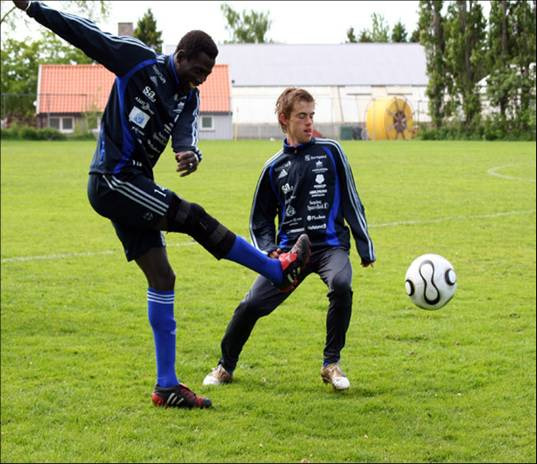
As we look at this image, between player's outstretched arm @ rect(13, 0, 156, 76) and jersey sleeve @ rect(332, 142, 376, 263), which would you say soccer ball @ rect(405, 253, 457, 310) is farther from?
player's outstretched arm @ rect(13, 0, 156, 76)

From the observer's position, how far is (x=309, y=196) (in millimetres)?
4637

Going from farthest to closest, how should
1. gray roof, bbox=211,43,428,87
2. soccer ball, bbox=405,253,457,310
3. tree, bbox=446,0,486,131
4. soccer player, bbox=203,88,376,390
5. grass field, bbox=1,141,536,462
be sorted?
1. gray roof, bbox=211,43,428,87
2. tree, bbox=446,0,486,131
3. grass field, bbox=1,141,536,462
4. soccer ball, bbox=405,253,457,310
5. soccer player, bbox=203,88,376,390

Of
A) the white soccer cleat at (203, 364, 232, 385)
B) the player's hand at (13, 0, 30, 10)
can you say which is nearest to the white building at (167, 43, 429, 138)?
the white soccer cleat at (203, 364, 232, 385)

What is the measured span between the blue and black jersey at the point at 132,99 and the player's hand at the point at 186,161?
50mm

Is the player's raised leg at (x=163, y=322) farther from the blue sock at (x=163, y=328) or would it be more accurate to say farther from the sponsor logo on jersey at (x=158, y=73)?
the sponsor logo on jersey at (x=158, y=73)

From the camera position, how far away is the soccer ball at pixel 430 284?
537 centimetres

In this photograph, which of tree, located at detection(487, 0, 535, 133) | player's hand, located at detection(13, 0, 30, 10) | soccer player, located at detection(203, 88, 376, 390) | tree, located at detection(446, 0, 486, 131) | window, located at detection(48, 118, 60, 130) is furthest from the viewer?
window, located at detection(48, 118, 60, 130)

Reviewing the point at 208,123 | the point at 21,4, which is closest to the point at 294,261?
the point at 21,4

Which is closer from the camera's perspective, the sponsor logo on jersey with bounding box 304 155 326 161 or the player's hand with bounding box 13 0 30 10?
the player's hand with bounding box 13 0 30 10

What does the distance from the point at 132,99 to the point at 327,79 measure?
94.5 metres

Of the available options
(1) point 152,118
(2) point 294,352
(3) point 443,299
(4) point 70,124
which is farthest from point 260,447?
(4) point 70,124

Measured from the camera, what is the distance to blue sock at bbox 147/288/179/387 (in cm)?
687

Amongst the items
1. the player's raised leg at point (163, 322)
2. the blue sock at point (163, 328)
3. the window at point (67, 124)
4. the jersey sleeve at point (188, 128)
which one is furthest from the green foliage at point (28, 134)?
the jersey sleeve at point (188, 128)

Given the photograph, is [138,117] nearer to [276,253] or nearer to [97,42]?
[97,42]
